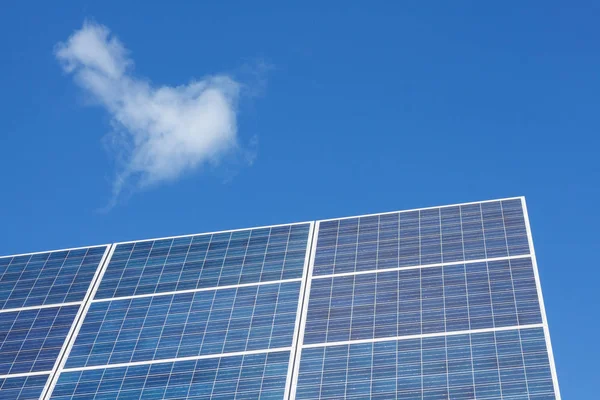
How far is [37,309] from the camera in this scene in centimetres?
3362

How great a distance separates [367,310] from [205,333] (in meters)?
5.11

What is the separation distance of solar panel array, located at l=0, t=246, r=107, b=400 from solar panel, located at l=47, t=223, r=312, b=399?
0.62 metres

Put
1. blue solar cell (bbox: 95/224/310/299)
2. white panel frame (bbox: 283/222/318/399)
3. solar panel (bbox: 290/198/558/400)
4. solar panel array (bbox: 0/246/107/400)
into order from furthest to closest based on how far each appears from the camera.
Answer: blue solar cell (bbox: 95/224/310/299)
solar panel array (bbox: 0/246/107/400)
white panel frame (bbox: 283/222/318/399)
solar panel (bbox: 290/198/558/400)

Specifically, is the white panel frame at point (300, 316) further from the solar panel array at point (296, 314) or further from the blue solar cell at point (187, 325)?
the blue solar cell at point (187, 325)

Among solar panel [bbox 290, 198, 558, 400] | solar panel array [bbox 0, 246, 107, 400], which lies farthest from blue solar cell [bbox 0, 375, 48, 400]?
solar panel [bbox 290, 198, 558, 400]

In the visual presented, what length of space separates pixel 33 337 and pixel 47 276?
3.82 m

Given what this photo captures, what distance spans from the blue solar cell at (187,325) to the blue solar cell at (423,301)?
1.09m

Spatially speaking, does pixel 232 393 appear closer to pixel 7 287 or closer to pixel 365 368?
pixel 365 368

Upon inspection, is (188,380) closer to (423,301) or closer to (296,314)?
(296,314)

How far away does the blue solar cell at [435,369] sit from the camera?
1008 inches

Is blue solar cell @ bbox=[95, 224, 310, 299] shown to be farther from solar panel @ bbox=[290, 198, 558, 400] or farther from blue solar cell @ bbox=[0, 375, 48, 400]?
blue solar cell @ bbox=[0, 375, 48, 400]

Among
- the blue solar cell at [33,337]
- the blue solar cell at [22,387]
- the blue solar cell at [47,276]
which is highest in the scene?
the blue solar cell at [47,276]

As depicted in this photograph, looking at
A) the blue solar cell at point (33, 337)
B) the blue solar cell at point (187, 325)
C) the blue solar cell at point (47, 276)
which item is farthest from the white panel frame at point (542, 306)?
the blue solar cell at point (47, 276)

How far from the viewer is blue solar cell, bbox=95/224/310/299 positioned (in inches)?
1292
